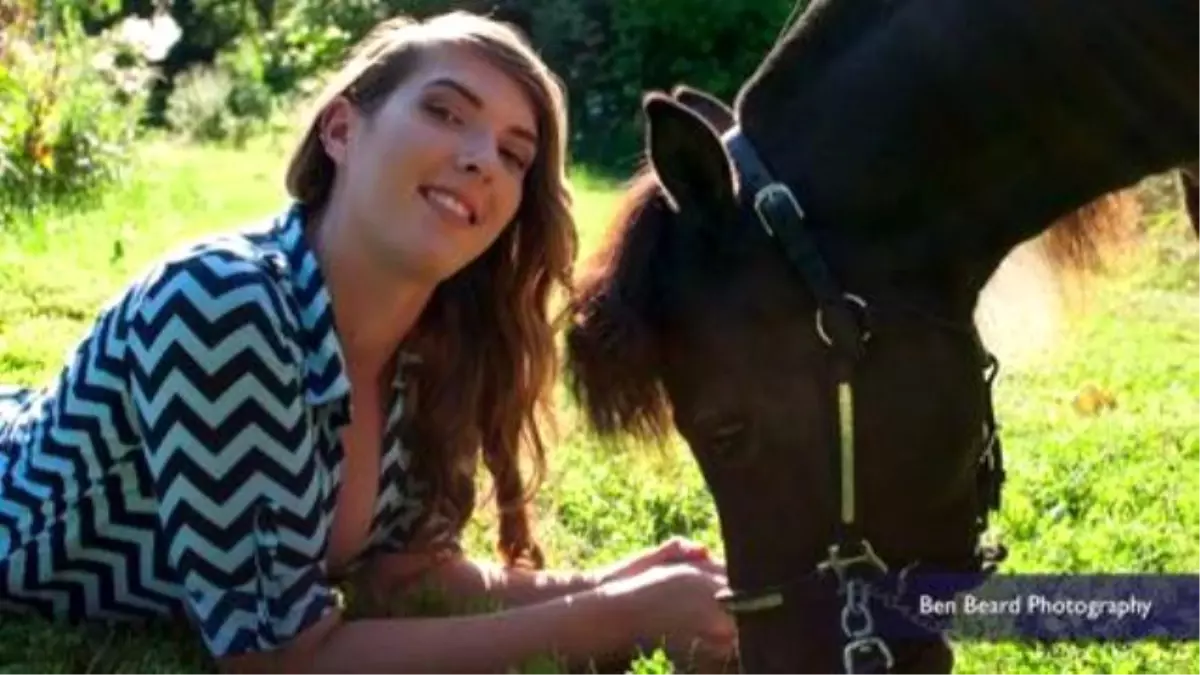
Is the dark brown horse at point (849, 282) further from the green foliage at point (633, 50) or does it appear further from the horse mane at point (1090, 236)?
the green foliage at point (633, 50)

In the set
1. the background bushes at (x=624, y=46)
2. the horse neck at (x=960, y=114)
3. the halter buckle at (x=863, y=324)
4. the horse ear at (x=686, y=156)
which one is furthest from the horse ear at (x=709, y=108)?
the background bushes at (x=624, y=46)

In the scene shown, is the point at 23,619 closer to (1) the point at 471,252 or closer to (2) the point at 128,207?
(1) the point at 471,252

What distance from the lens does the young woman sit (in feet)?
9.92

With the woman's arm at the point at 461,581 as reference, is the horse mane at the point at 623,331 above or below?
above

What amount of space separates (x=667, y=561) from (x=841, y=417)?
91 centimetres

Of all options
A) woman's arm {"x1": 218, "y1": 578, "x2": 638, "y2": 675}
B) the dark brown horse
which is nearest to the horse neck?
the dark brown horse

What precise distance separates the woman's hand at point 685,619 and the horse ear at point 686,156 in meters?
0.80

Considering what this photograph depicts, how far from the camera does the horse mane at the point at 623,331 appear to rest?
2672 mm

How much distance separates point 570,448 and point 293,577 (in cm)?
170

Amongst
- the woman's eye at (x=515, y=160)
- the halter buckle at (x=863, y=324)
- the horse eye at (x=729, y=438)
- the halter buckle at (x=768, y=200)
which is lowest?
the horse eye at (x=729, y=438)

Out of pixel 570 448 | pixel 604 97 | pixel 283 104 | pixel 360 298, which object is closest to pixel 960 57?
pixel 360 298

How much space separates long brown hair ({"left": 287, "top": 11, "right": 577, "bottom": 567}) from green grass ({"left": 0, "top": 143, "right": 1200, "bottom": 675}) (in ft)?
0.49

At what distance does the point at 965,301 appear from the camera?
2.76m

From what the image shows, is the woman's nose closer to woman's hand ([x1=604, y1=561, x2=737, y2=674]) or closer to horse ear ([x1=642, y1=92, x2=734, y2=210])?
horse ear ([x1=642, y1=92, x2=734, y2=210])
